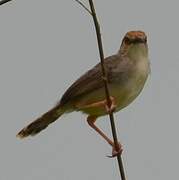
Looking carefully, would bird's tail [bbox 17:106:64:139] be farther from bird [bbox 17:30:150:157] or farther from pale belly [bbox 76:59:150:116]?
pale belly [bbox 76:59:150:116]

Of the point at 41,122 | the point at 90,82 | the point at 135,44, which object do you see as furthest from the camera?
the point at 41,122

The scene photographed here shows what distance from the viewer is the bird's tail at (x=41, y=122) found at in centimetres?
638

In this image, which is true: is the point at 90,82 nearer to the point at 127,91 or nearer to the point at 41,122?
the point at 127,91

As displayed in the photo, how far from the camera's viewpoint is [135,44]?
598cm

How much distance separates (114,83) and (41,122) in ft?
3.64

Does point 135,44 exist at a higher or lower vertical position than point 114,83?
higher

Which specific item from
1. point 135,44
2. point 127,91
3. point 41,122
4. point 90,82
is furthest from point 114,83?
point 41,122

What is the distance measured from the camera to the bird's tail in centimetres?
638

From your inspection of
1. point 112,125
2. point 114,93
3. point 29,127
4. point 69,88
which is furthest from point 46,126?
point 112,125

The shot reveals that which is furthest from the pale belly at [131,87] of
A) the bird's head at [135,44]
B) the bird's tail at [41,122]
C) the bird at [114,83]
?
the bird's tail at [41,122]

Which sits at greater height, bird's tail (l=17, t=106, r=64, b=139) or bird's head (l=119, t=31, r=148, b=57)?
bird's head (l=119, t=31, r=148, b=57)

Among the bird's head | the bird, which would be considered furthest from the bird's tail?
the bird's head

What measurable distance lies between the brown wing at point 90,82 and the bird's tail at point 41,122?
0.80 ft

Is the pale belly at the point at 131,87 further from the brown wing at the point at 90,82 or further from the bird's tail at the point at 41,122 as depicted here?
the bird's tail at the point at 41,122
